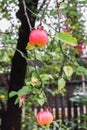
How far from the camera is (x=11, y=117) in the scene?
130 inches

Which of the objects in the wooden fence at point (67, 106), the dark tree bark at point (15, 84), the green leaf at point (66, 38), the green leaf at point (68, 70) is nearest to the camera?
the green leaf at point (66, 38)

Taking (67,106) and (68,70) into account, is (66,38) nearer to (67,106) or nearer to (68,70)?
(68,70)

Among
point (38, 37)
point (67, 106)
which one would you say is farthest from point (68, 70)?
point (67, 106)

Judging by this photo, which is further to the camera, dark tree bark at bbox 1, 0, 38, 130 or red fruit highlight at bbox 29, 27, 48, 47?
dark tree bark at bbox 1, 0, 38, 130

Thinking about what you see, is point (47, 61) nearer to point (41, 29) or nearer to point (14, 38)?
point (14, 38)

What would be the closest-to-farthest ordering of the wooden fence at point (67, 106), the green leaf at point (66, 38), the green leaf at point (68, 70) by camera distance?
1. the green leaf at point (66, 38)
2. the green leaf at point (68, 70)
3. the wooden fence at point (67, 106)

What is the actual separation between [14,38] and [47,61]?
35 cm

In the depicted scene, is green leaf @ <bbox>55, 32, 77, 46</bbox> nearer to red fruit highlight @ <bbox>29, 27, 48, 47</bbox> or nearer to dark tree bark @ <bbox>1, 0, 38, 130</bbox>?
red fruit highlight @ <bbox>29, 27, 48, 47</bbox>

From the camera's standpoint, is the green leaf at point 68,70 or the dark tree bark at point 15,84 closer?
the green leaf at point 68,70

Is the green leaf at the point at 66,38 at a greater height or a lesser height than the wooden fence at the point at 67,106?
greater

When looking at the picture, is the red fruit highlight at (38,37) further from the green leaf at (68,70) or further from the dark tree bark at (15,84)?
the dark tree bark at (15,84)

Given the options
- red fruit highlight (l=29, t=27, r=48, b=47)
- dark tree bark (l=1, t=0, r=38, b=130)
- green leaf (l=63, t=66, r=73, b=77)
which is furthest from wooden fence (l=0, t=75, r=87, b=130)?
red fruit highlight (l=29, t=27, r=48, b=47)

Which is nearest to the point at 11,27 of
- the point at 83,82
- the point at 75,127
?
the point at 75,127

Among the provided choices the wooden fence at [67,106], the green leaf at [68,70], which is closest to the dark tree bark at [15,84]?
the green leaf at [68,70]
